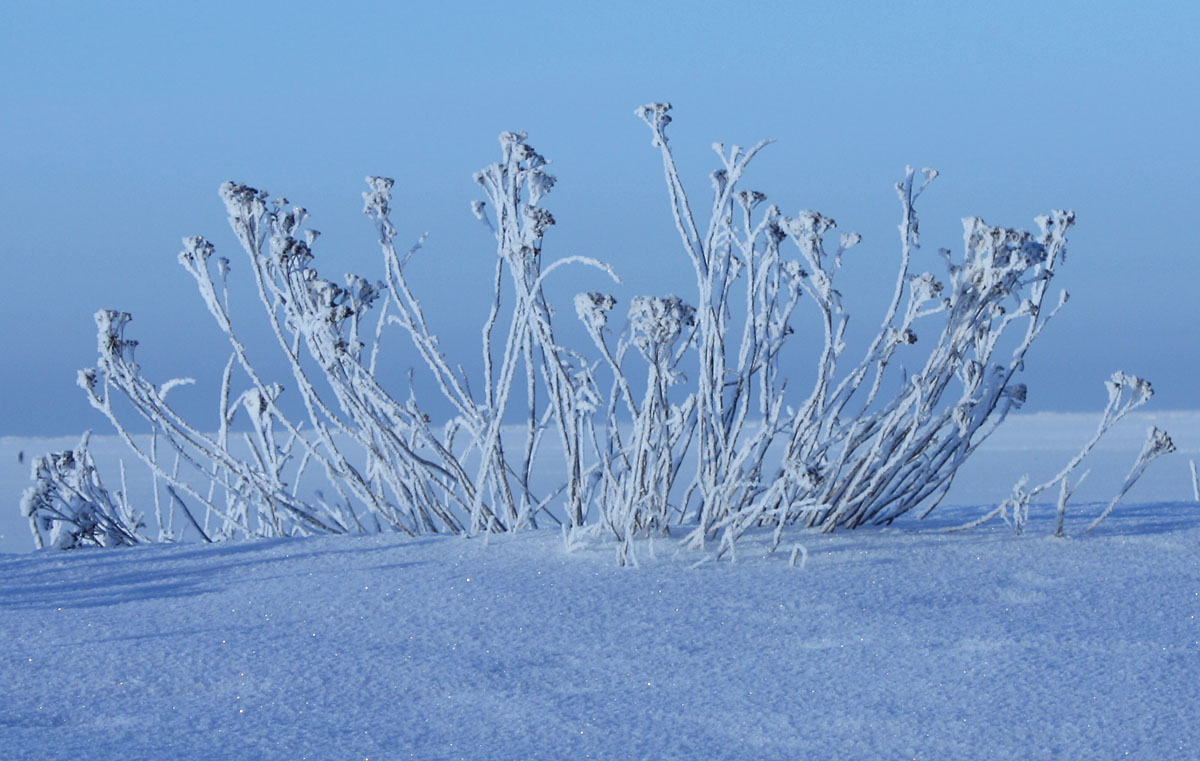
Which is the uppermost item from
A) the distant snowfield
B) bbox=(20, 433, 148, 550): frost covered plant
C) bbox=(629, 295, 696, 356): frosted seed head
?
bbox=(629, 295, 696, 356): frosted seed head

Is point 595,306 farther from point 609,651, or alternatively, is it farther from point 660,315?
point 609,651

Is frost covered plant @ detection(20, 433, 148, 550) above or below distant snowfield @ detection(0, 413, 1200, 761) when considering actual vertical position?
above

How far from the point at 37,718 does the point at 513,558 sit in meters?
1.27

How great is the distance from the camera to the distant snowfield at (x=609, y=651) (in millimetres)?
2111

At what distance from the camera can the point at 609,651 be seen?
254 cm

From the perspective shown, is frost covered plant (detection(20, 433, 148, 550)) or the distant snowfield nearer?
the distant snowfield

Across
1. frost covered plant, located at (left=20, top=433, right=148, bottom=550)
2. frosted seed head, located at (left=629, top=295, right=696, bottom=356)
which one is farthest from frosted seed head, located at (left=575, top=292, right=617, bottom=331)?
frost covered plant, located at (left=20, top=433, right=148, bottom=550)

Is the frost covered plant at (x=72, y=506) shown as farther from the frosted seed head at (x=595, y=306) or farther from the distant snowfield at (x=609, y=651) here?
the frosted seed head at (x=595, y=306)

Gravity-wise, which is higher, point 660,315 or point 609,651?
point 660,315

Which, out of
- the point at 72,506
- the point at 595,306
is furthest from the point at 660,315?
the point at 72,506

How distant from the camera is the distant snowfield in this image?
6.93ft

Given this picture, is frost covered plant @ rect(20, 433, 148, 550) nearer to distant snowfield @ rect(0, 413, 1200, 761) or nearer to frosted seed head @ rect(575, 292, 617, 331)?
distant snowfield @ rect(0, 413, 1200, 761)

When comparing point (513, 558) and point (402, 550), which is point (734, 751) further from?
point (402, 550)

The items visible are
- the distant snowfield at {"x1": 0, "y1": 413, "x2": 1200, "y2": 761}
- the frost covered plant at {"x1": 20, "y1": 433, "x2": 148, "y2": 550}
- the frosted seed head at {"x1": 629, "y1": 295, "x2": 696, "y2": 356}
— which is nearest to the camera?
the distant snowfield at {"x1": 0, "y1": 413, "x2": 1200, "y2": 761}
